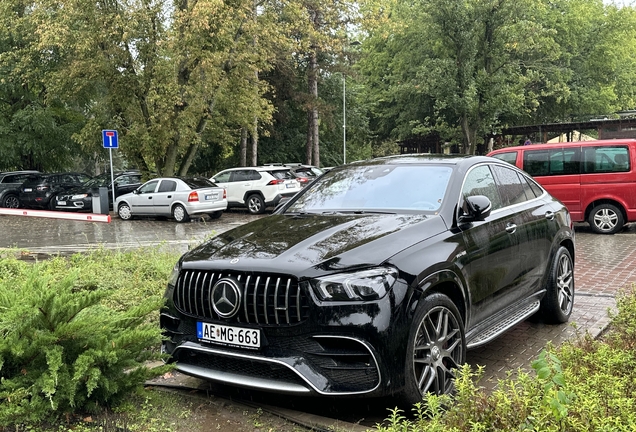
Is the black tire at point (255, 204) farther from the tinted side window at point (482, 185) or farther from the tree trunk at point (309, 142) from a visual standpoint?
the tinted side window at point (482, 185)

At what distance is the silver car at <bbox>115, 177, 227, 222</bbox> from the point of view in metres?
18.6

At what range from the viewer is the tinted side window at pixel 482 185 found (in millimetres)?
4738

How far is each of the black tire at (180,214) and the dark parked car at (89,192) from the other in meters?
5.08

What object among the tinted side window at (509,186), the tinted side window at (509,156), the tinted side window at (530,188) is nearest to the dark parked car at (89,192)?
the tinted side window at (509,156)

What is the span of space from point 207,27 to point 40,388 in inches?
721

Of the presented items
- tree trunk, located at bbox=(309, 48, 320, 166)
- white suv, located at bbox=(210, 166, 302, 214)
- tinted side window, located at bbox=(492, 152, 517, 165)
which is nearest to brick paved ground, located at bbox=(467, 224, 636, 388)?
tinted side window, located at bbox=(492, 152, 517, 165)

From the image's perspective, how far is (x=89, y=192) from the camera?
22734mm

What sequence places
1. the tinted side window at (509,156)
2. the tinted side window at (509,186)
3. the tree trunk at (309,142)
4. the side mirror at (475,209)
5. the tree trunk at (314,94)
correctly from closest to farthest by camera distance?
the side mirror at (475,209) < the tinted side window at (509,186) < the tinted side window at (509,156) < the tree trunk at (314,94) < the tree trunk at (309,142)

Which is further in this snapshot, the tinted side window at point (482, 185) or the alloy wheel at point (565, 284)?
the alloy wheel at point (565, 284)

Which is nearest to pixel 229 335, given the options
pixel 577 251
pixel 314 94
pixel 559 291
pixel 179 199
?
pixel 559 291

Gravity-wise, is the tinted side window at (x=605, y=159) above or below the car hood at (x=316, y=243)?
above

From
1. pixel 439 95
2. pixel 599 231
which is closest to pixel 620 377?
pixel 599 231

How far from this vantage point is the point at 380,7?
87.9 feet

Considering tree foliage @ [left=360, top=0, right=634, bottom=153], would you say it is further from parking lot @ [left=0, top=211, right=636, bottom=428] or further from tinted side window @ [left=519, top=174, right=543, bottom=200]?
tinted side window @ [left=519, top=174, right=543, bottom=200]
